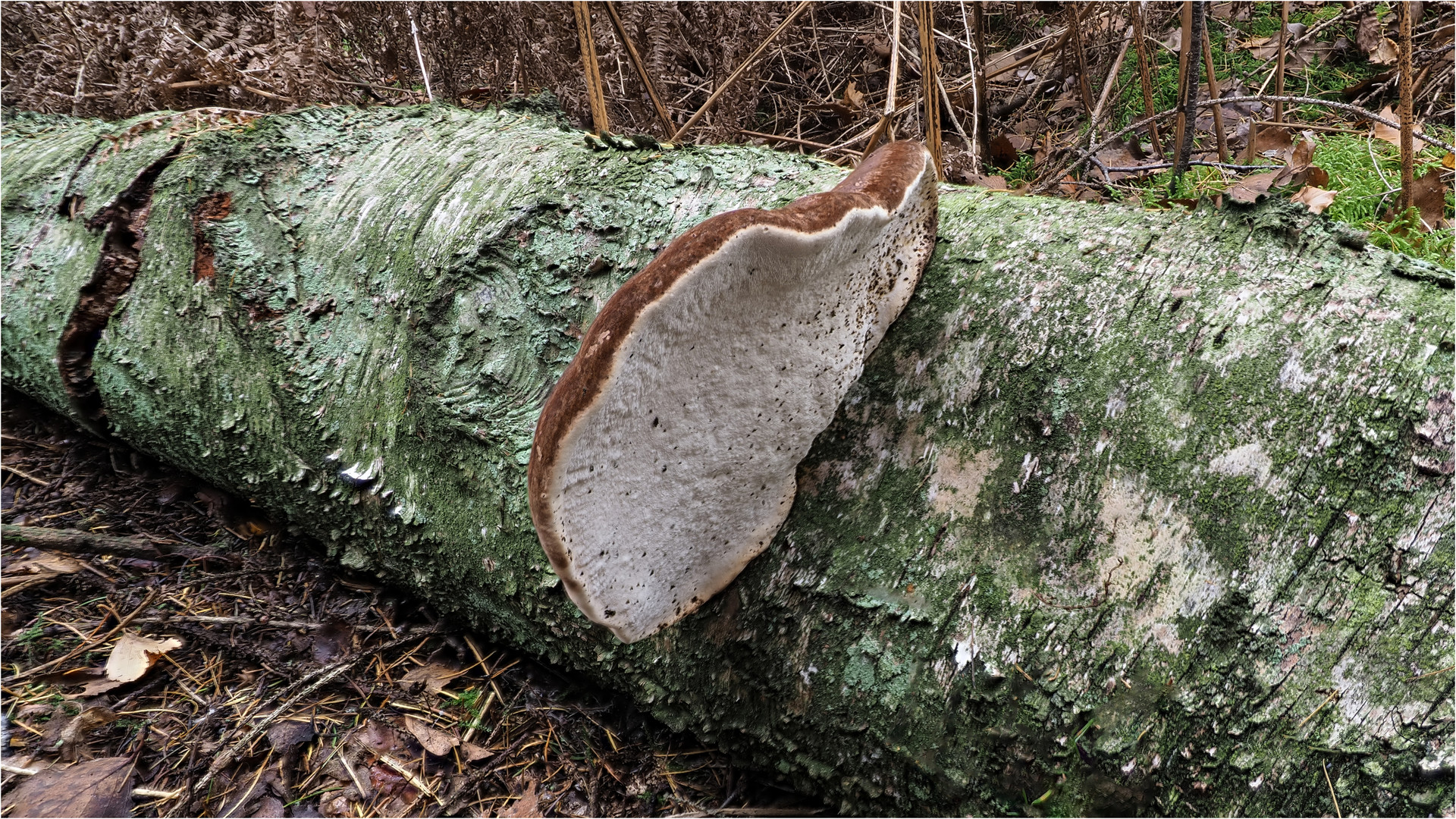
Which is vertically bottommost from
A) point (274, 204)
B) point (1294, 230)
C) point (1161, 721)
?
point (1161, 721)

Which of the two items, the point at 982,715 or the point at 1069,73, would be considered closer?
the point at 982,715

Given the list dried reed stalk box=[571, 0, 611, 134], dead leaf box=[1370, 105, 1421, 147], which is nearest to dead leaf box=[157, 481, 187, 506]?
dried reed stalk box=[571, 0, 611, 134]

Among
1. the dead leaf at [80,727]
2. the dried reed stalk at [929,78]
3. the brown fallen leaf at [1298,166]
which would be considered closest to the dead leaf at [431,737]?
the dead leaf at [80,727]

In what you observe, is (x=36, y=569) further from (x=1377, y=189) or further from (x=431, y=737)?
(x=1377, y=189)

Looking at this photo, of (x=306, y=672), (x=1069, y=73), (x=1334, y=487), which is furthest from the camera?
(x=1069, y=73)

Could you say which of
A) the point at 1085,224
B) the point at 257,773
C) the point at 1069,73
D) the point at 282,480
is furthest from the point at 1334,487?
the point at 1069,73

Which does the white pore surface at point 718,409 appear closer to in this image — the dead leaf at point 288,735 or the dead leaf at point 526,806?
the dead leaf at point 526,806

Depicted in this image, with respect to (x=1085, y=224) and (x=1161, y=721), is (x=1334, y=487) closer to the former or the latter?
(x=1161, y=721)
